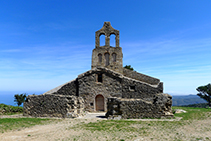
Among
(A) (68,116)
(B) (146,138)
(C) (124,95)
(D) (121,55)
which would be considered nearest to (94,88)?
(C) (124,95)

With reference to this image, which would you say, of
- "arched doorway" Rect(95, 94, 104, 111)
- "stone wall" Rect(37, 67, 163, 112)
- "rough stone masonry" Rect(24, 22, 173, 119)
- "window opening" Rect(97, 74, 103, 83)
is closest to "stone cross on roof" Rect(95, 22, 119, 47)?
"rough stone masonry" Rect(24, 22, 173, 119)

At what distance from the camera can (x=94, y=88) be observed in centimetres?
2252

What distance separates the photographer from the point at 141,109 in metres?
15.7

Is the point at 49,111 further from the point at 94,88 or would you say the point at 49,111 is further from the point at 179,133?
the point at 179,133

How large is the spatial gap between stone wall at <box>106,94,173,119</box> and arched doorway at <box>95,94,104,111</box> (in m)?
6.36

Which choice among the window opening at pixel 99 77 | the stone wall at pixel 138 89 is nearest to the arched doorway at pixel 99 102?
the window opening at pixel 99 77

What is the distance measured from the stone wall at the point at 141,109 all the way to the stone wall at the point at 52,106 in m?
3.90

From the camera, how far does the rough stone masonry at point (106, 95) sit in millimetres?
15852

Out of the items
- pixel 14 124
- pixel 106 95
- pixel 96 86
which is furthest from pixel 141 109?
pixel 14 124

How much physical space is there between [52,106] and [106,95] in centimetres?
755

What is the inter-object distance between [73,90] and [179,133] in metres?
15.8

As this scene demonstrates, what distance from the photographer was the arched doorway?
22375mm

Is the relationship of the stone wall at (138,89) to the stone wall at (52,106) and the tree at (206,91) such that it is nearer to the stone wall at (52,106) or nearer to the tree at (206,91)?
the stone wall at (52,106)

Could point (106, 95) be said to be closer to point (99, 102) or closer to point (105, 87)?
point (105, 87)
